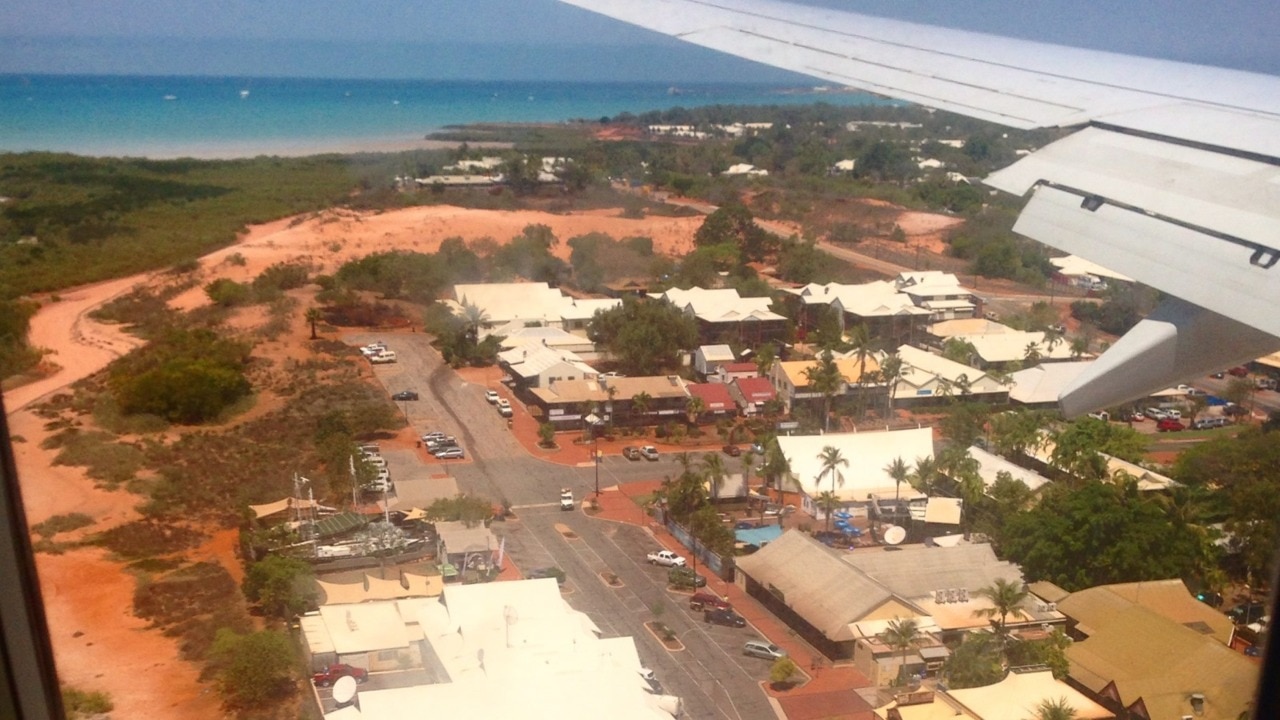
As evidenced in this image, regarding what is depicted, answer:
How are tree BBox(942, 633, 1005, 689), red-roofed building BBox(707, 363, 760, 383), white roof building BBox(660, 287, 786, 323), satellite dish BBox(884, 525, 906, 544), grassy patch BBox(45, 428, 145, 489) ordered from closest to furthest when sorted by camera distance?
tree BBox(942, 633, 1005, 689)
satellite dish BBox(884, 525, 906, 544)
grassy patch BBox(45, 428, 145, 489)
red-roofed building BBox(707, 363, 760, 383)
white roof building BBox(660, 287, 786, 323)

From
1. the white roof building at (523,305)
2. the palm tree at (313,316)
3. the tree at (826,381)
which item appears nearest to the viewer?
the tree at (826,381)

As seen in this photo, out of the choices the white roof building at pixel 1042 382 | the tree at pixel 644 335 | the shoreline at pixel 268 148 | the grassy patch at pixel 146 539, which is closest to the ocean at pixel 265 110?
the shoreline at pixel 268 148

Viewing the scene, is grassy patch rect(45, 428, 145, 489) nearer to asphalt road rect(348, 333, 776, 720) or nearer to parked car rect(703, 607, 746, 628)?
asphalt road rect(348, 333, 776, 720)

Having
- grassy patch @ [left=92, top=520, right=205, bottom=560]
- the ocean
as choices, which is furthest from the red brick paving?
the ocean

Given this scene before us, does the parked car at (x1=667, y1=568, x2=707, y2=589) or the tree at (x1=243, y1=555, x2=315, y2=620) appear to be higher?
the tree at (x1=243, y1=555, x2=315, y2=620)

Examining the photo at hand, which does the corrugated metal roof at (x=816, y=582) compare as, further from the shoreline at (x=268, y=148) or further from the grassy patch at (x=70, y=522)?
the shoreline at (x=268, y=148)

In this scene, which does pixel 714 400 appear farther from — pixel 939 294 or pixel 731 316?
pixel 939 294

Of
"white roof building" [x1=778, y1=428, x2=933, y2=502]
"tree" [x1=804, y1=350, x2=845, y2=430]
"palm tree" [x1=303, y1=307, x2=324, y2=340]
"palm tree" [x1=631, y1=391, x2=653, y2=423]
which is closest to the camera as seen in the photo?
"white roof building" [x1=778, y1=428, x2=933, y2=502]

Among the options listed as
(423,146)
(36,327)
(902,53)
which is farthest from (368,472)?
(423,146)
